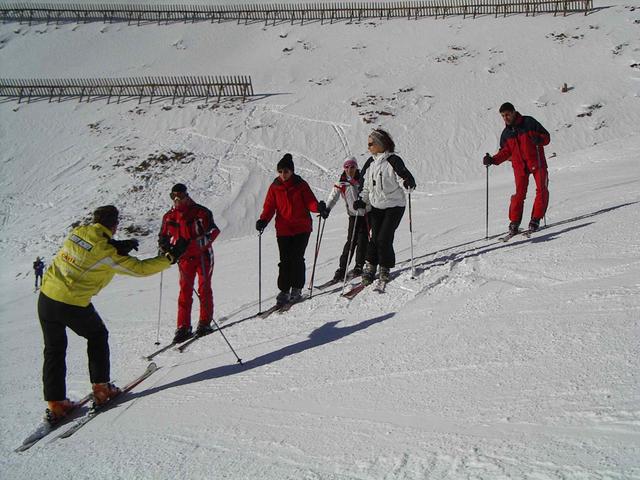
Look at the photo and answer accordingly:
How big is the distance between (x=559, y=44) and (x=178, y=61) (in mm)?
22947

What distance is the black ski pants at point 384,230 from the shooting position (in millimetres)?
5488

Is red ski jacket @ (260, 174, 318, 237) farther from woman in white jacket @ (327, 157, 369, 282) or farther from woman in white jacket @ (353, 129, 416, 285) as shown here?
woman in white jacket @ (353, 129, 416, 285)

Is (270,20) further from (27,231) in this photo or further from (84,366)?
(84,366)

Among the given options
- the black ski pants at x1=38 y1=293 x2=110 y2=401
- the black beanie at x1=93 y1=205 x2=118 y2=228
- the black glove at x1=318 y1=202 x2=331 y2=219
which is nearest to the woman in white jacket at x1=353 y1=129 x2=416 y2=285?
the black glove at x1=318 y1=202 x2=331 y2=219

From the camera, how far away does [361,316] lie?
4.93 metres

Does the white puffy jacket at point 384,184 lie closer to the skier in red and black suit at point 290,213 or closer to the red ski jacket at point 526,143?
the skier in red and black suit at point 290,213

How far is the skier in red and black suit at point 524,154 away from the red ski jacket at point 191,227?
3.74 meters

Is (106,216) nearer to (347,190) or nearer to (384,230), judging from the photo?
(384,230)

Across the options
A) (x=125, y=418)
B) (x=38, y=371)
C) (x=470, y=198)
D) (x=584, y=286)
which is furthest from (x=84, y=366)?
(x=470, y=198)

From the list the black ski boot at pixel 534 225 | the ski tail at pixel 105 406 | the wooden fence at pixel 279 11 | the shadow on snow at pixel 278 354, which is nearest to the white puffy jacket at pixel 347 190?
the shadow on snow at pixel 278 354

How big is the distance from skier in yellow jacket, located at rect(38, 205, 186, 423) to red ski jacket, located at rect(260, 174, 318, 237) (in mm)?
1859

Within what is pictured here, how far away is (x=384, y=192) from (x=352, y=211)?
1100mm

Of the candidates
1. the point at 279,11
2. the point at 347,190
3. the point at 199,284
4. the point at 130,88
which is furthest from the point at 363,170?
the point at 279,11

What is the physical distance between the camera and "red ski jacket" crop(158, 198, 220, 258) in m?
5.61
